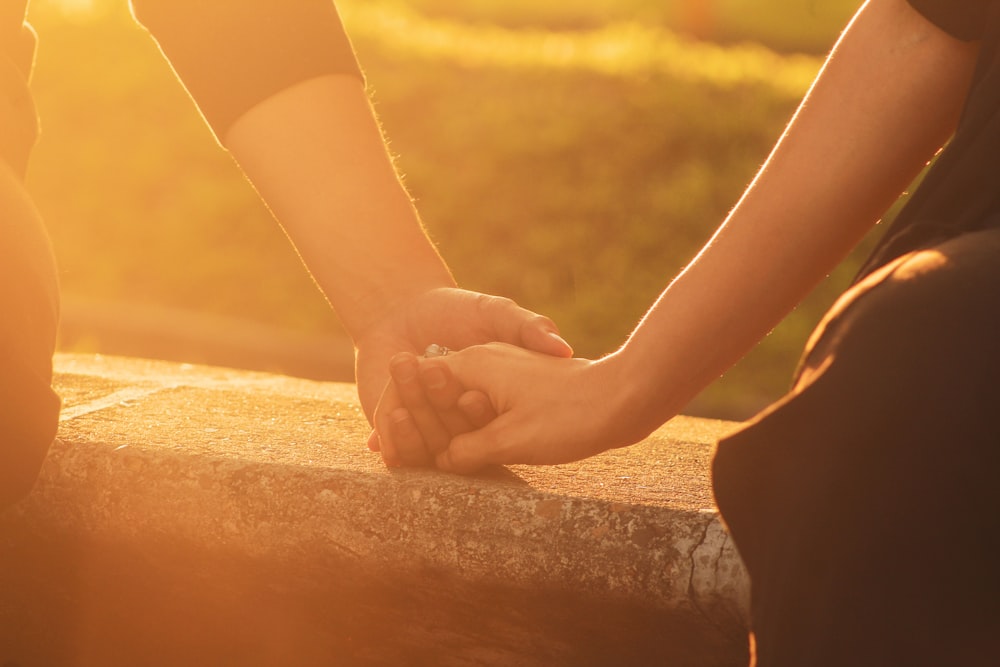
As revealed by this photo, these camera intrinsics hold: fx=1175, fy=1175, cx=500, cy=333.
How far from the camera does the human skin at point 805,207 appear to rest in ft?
4.28

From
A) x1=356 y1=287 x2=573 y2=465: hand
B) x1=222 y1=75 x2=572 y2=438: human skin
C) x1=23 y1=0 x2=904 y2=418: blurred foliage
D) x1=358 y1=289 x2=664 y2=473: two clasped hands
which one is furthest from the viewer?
x1=23 y1=0 x2=904 y2=418: blurred foliage

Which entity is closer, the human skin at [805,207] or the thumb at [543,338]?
the human skin at [805,207]

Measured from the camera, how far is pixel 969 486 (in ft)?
2.99

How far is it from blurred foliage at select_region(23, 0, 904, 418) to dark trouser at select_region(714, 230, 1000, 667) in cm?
628

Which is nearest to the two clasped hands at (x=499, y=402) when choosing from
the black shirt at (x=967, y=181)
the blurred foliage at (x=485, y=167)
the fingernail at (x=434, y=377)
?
the fingernail at (x=434, y=377)

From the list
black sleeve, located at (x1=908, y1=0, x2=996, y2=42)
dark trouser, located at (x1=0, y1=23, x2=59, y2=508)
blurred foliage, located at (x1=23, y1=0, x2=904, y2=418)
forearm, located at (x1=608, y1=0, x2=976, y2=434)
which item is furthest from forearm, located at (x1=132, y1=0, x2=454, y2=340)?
blurred foliage, located at (x1=23, y1=0, x2=904, y2=418)


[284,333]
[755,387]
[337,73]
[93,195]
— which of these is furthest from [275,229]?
[337,73]

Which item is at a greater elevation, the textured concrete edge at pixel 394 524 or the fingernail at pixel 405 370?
the fingernail at pixel 405 370

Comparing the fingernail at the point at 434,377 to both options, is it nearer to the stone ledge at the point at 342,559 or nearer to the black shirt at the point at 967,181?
the stone ledge at the point at 342,559

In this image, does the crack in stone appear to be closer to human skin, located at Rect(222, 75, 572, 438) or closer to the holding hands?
the holding hands

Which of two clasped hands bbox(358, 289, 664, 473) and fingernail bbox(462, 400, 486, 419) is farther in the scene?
fingernail bbox(462, 400, 486, 419)

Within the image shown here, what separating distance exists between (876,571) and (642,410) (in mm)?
592

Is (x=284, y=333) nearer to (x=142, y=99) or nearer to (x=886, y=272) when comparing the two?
(x=142, y=99)

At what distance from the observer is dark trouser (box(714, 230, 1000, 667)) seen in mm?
910
